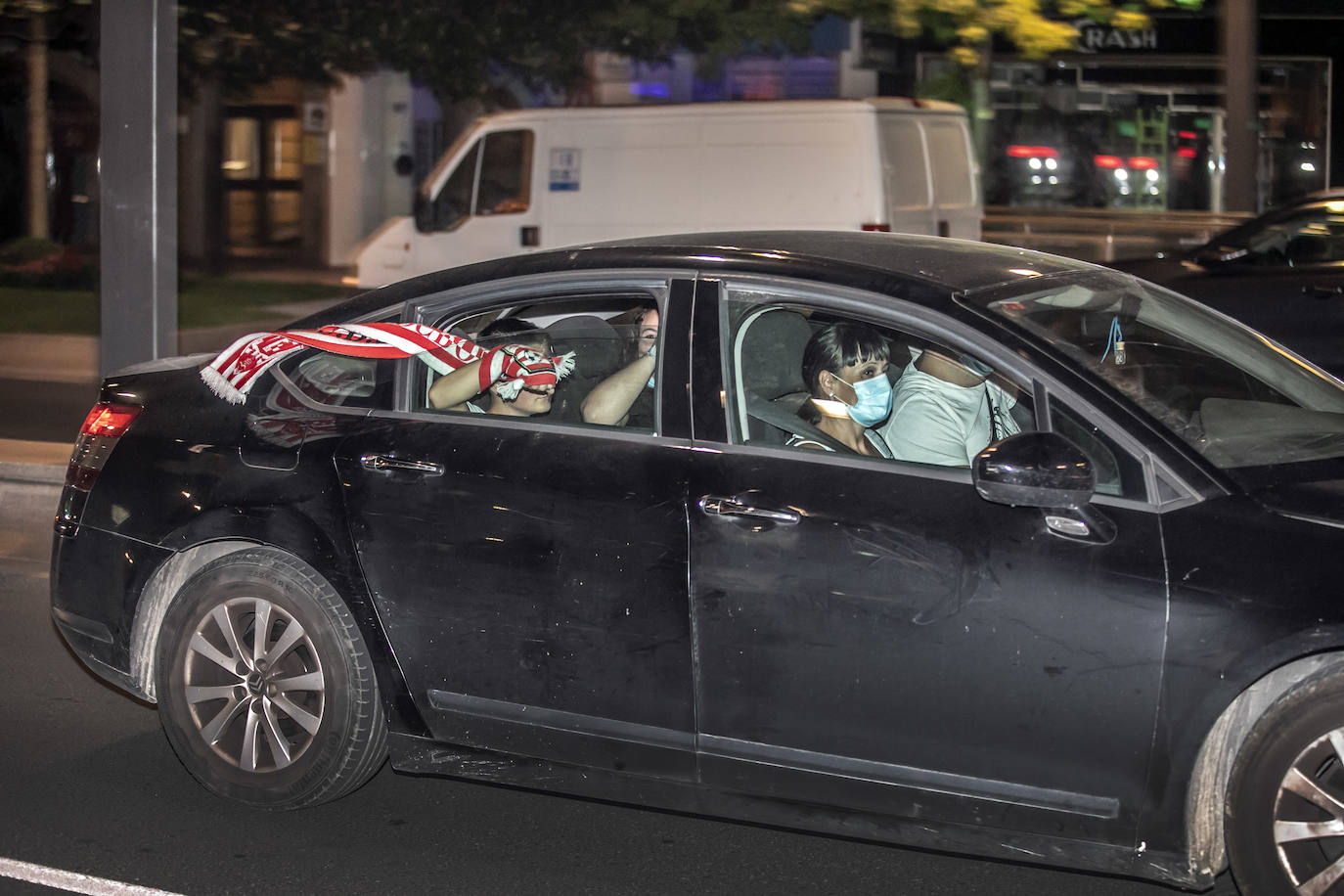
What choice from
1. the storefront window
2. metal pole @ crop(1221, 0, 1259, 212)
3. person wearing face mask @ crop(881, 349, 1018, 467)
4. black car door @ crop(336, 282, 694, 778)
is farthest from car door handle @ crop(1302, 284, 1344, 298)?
the storefront window

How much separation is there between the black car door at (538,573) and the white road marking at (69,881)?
0.85m

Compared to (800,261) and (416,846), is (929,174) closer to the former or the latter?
(800,261)

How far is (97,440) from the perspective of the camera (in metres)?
4.87

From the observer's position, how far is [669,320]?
4105 millimetres

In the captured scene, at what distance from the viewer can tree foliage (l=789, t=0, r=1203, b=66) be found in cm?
1133

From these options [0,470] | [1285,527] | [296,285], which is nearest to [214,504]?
[1285,527]

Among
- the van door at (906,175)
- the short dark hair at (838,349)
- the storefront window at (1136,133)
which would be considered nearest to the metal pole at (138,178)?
the short dark hair at (838,349)

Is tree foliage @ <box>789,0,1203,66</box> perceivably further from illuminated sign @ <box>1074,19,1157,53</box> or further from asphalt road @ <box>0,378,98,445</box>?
illuminated sign @ <box>1074,19,1157,53</box>

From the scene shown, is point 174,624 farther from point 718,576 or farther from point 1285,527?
point 1285,527

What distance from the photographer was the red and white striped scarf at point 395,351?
14.6ft

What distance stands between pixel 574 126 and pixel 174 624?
410 inches

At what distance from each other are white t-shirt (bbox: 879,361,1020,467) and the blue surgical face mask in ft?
0.10

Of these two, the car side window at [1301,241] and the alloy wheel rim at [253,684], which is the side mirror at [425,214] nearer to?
the car side window at [1301,241]

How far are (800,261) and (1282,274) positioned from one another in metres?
7.01
